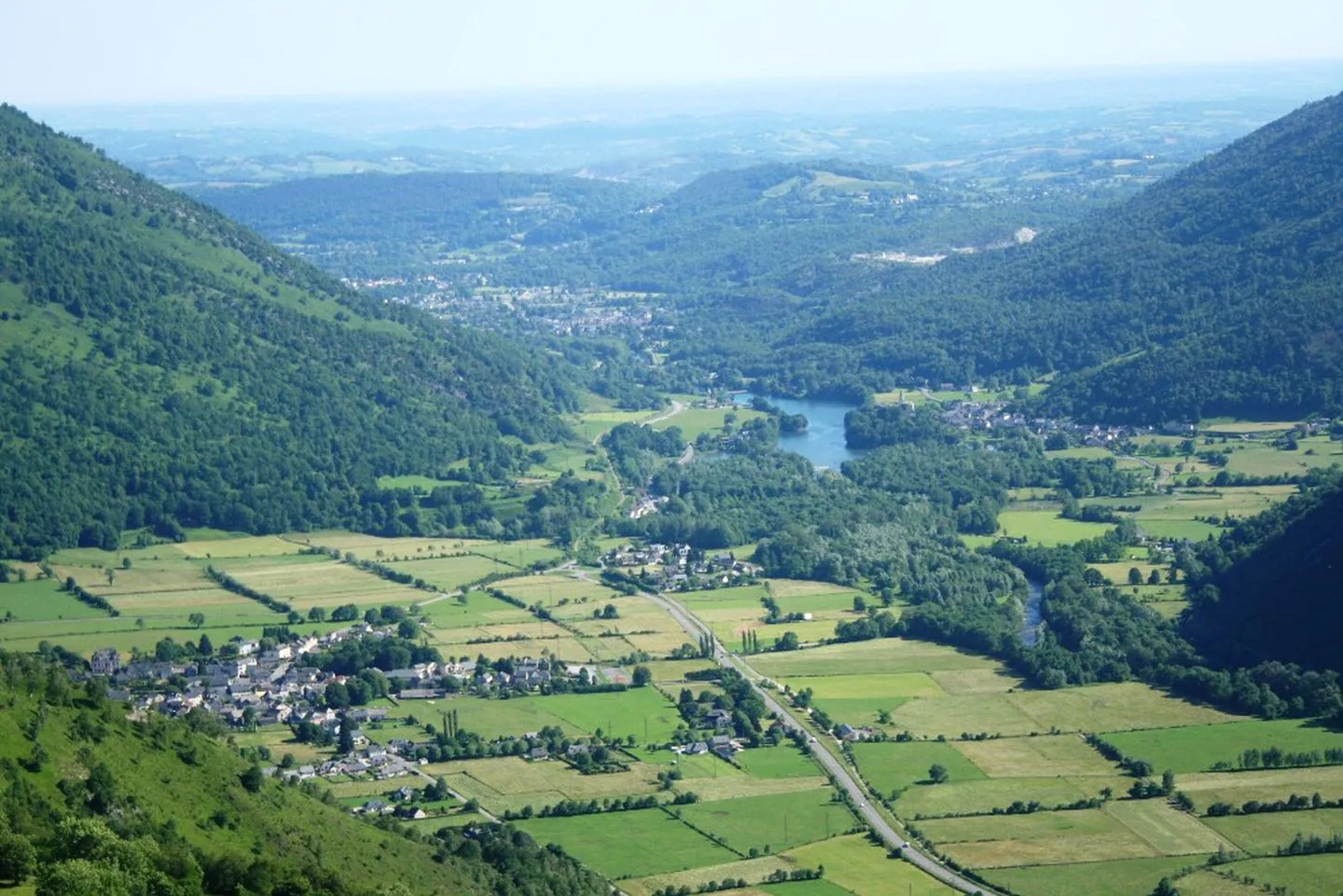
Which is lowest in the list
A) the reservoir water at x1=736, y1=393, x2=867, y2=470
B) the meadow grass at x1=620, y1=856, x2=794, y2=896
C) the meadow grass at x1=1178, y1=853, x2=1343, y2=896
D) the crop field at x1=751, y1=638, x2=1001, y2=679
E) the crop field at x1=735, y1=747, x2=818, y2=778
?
the reservoir water at x1=736, y1=393, x2=867, y2=470

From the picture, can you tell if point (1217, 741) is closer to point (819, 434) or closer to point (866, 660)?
point (866, 660)

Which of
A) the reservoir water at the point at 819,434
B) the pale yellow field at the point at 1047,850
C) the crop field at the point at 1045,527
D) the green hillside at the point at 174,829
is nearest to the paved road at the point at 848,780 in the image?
the pale yellow field at the point at 1047,850

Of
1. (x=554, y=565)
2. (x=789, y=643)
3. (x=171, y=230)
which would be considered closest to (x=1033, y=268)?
(x=171, y=230)

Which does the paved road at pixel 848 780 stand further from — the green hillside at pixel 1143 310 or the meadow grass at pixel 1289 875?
the green hillside at pixel 1143 310

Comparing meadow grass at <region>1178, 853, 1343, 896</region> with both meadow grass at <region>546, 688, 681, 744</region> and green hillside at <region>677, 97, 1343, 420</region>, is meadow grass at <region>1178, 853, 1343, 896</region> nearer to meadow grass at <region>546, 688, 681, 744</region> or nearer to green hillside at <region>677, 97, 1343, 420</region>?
meadow grass at <region>546, 688, 681, 744</region>

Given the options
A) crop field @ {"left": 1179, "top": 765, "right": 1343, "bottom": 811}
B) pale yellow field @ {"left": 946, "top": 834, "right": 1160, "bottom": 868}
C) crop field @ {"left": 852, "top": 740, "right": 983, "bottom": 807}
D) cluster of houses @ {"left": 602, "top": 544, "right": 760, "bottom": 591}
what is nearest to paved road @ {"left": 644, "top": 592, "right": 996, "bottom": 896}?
crop field @ {"left": 852, "top": 740, "right": 983, "bottom": 807}

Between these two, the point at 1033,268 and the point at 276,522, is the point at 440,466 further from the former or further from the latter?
the point at 1033,268

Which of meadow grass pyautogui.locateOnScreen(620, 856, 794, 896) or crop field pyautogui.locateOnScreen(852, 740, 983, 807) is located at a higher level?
meadow grass pyautogui.locateOnScreen(620, 856, 794, 896)
